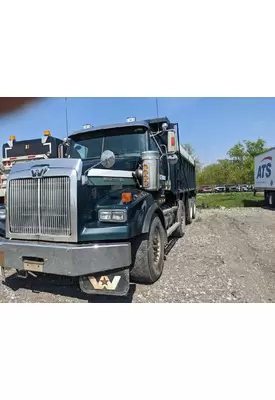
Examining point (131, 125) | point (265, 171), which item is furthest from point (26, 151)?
point (265, 171)

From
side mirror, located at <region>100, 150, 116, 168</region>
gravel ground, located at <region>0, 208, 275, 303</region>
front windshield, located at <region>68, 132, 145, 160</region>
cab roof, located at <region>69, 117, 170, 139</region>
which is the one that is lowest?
gravel ground, located at <region>0, 208, 275, 303</region>

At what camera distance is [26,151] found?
546 cm

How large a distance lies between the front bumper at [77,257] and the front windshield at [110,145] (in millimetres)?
1810

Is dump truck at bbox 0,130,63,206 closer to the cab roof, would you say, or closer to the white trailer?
the cab roof

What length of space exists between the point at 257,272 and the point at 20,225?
3.48 metres

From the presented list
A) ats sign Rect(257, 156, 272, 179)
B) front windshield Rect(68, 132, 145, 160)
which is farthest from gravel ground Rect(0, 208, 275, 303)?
ats sign Rect(257, 156, 272, 179)

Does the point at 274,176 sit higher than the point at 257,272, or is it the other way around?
the point at 274,176

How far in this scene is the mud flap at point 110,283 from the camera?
261 cm

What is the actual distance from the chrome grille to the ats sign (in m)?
13.5

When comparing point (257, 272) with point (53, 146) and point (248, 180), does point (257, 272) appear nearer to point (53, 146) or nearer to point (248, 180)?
point (53, 146)

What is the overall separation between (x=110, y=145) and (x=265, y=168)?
1271 cm

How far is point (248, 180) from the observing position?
79.5 feet

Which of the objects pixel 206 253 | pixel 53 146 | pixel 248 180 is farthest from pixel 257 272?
pixel 248 180

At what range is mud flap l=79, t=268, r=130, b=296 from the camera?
8.56 ft
